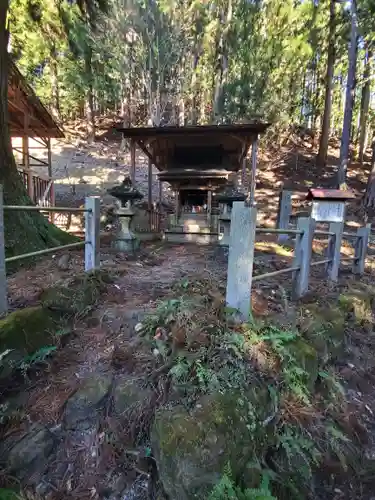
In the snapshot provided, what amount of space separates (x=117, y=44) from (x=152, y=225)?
48.7 ft

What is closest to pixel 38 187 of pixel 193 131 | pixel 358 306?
pixel 193 131

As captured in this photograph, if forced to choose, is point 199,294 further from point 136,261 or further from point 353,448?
point 136,261

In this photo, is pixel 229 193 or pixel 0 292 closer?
pixel 0 292

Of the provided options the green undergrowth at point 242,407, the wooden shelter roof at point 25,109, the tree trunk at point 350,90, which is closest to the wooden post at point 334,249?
the green undergrowth at point 242,407

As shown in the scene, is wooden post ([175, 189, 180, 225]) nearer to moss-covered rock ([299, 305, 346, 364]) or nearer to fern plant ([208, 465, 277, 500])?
moss-covered rock ([299, 305, 346, 364])

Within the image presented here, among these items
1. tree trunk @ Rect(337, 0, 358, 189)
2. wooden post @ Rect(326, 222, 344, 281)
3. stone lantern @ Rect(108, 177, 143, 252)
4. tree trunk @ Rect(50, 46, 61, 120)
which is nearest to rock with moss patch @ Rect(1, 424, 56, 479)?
wooden post @ Rect(326, 222, 344, 281)

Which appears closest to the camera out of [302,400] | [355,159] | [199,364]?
[199,364]

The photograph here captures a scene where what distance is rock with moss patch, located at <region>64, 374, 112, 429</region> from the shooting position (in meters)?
2.13

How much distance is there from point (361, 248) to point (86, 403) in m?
5.04

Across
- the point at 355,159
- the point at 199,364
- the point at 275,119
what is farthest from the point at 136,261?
the point at 355,159

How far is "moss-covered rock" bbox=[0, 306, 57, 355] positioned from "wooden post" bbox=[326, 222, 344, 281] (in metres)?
3.88

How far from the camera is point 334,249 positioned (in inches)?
185

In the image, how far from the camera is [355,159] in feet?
74.8

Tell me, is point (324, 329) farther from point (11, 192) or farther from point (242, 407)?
point (11, 192)
